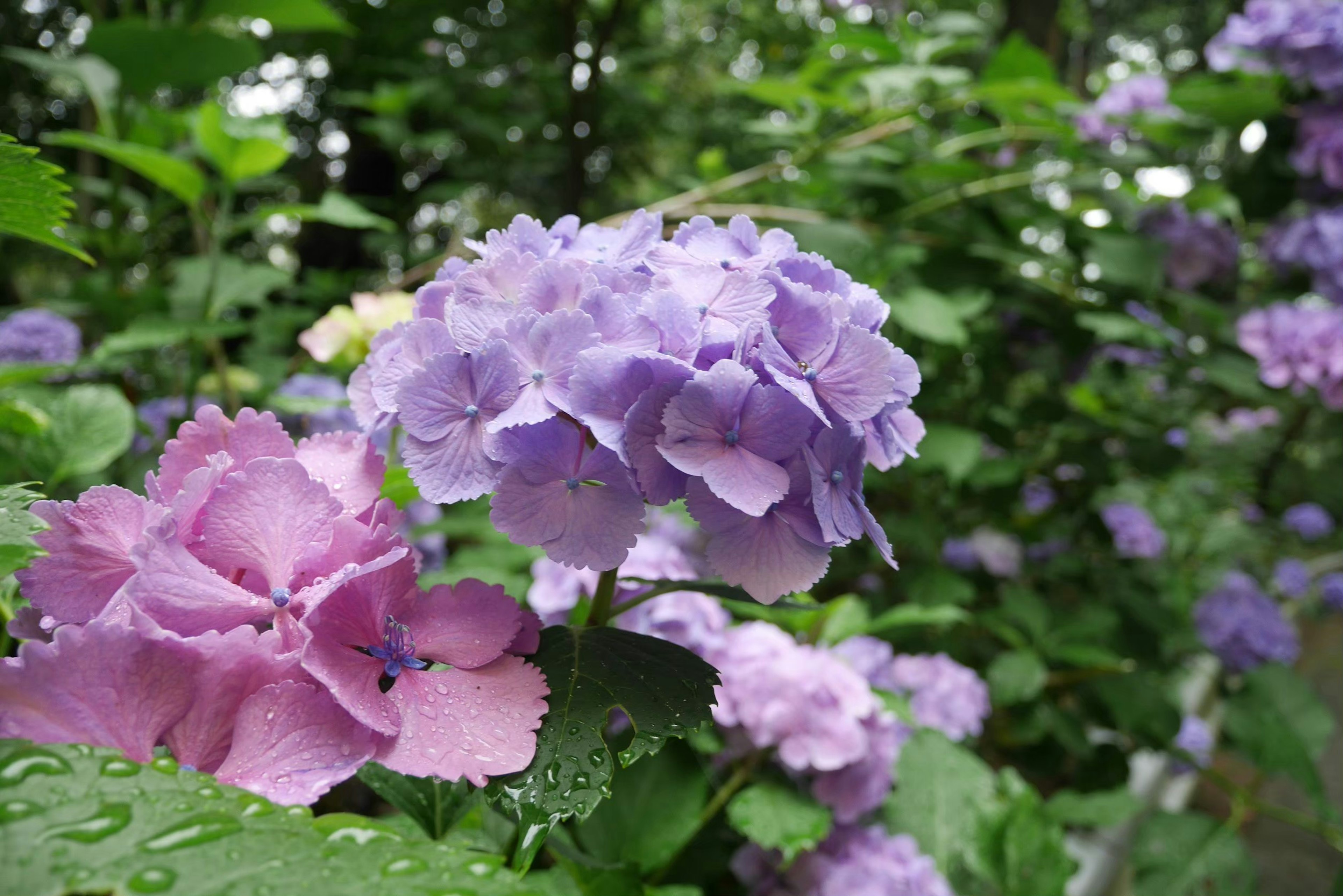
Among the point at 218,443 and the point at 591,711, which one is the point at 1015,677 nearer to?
the point at 591,711

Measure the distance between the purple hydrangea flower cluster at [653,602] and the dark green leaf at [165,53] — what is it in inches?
34.0

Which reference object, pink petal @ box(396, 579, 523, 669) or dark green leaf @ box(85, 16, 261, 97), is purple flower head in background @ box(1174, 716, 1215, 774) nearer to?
pink petal @ box(396, 579, 523, 669)

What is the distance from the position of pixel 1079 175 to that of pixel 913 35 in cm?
43

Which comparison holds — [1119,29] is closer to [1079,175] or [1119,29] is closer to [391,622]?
[1079,175]

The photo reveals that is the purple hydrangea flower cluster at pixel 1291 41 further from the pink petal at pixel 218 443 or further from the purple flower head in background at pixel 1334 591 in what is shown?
the pink petal at pixel 218 443

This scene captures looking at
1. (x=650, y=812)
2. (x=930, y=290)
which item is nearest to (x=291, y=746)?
(x=650, y=812)

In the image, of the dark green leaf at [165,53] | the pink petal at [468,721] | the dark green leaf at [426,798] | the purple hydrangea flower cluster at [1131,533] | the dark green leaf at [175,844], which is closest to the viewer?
the dark green leaf at [175,844]

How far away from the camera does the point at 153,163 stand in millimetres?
919

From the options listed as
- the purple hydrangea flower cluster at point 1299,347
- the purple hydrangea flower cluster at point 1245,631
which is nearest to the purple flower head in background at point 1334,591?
the purple hydrangea flower cluster at point 1245,631

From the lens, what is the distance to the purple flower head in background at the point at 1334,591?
2.40m

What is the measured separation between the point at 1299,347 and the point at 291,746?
1749mm

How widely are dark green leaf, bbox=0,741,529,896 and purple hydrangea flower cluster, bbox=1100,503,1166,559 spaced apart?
6.63 ft

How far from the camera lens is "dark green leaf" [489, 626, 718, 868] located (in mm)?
384

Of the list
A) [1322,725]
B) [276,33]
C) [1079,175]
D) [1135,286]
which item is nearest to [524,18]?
[276,33]
